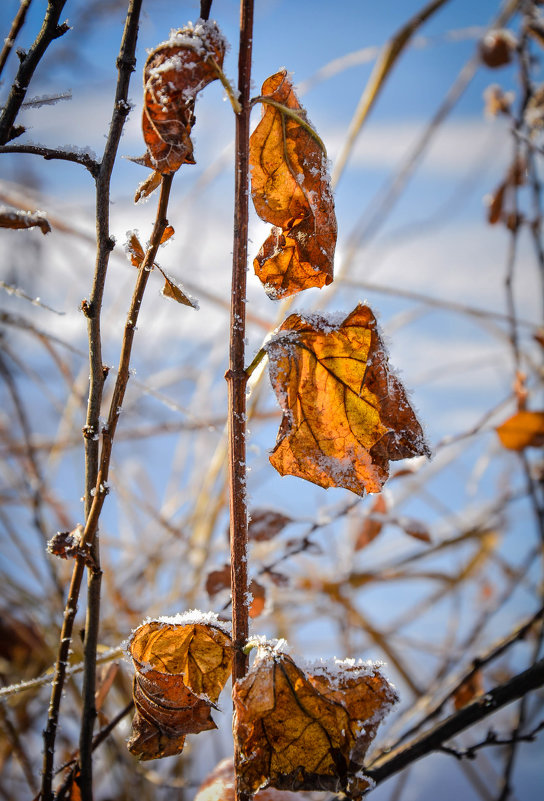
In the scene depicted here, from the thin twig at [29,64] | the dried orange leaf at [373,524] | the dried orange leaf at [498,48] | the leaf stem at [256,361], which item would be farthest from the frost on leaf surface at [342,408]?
the dried orange leaf at [498,48]

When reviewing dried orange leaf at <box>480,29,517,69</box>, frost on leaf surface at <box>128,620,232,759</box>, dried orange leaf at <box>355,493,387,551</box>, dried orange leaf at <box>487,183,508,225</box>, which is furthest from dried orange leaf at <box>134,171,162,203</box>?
dried orange leaf at <box>480,29,517,69</box>

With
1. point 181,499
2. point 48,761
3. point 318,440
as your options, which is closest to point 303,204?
point 318,440

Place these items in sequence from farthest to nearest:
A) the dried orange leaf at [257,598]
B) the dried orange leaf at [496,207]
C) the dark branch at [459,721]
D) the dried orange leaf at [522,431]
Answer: the dried orange leaf at [496,207]
the dried orange leaf at [522,431]
the dried orange leaf at [257,598]
the dark branch at [459,721]

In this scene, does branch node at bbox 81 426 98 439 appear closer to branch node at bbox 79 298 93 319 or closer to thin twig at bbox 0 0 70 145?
branch node at bbox 79 298 93 319

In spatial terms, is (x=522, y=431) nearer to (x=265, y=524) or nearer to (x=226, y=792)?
(x=265, y=524)

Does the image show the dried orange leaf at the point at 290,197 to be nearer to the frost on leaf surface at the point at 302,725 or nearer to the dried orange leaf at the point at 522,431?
the frost on leaf surface at the point at 302,725
